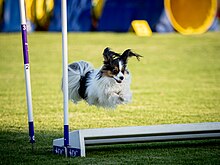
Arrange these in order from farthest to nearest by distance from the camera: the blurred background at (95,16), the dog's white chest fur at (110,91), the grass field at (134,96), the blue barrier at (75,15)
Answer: the blue barrier at (75,15), the blurred background at (95,16), the dog's white chest fur at (110,91), the grass field at (134,96)

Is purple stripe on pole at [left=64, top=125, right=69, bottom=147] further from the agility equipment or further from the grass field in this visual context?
the grass field

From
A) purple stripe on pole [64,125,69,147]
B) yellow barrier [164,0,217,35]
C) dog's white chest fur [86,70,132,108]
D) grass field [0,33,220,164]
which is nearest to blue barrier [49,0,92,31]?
grass field [0,33,220,164]

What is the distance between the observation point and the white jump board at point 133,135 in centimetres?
596

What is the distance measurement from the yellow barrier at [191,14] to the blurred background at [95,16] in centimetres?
3

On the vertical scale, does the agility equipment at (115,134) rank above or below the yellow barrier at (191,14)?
below

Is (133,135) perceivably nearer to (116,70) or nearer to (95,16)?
(116,70)

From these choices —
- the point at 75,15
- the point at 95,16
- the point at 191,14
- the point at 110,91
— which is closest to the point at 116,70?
the point at 110,91

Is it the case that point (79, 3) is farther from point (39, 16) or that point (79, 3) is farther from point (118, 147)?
point (118, 147)

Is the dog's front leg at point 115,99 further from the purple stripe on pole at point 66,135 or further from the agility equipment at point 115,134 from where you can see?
the purple stripe on pole at point 66,135

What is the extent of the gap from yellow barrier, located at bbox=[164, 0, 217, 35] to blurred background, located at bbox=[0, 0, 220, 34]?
0.11ft

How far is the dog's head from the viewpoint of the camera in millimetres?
7855

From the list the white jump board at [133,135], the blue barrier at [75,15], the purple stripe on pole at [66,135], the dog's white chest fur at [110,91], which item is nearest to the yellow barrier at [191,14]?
the blue barrier at [75,15]

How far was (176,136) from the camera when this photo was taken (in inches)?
246

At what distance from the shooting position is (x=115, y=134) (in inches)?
235
